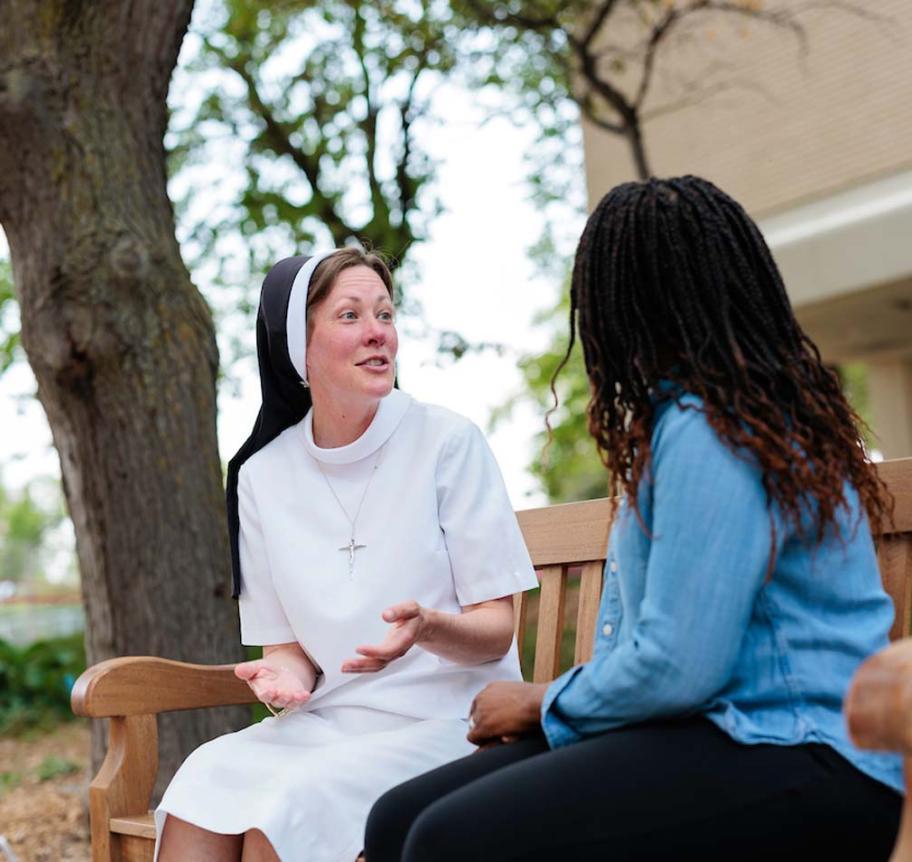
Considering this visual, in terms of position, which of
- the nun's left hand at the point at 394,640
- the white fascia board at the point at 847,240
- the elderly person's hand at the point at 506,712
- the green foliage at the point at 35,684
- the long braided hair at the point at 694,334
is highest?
the white fascia board at the point at 847,240

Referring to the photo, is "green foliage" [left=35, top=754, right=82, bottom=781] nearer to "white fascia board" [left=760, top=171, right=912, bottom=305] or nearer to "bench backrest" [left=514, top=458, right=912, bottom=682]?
"bench backrest" [left=514, top=458, right=912, bottom=682]

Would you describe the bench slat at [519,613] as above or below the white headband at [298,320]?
below

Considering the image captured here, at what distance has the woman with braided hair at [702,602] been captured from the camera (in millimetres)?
1824

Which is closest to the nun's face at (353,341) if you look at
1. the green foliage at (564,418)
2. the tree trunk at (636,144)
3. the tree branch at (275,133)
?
the tree trunk at (636,144)

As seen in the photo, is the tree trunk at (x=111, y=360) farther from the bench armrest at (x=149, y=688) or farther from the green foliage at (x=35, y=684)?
the green foliage at (x=35, y=684)

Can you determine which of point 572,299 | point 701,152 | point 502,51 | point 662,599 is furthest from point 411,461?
point 701,152

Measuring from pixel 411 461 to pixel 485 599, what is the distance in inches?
15.1

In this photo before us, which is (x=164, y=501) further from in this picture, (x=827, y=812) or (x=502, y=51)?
(x=502, y=51)

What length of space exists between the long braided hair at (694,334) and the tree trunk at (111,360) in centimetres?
302

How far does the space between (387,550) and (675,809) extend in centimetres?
115

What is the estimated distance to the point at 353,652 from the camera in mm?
2812

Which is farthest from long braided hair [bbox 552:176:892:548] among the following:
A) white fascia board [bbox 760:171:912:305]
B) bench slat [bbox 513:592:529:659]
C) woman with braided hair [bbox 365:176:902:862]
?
white fascia board [bbox 760:171:912:305]

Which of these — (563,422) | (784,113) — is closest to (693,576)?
(784,113)

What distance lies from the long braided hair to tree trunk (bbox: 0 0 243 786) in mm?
3021
